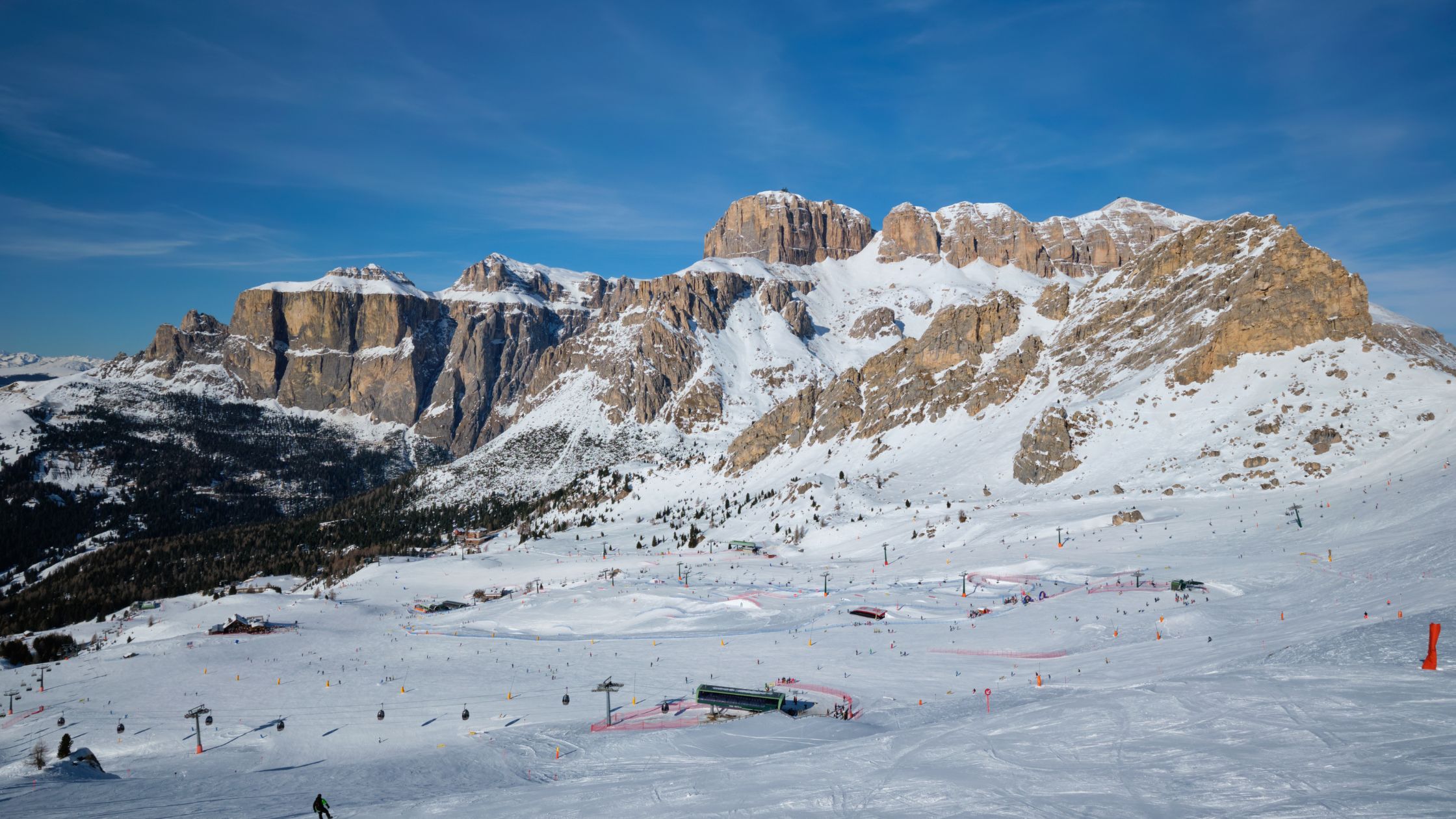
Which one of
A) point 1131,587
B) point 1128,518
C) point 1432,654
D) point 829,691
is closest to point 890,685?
point 829,691

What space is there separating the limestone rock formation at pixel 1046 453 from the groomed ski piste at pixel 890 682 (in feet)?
21.9

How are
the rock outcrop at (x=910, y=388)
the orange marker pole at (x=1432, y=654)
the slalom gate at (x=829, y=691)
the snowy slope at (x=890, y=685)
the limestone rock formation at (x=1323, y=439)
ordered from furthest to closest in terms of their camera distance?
1. the rock outcrop at (x=910, y=388)
2. the limestone rock formation at (x=1323, y=439)
3. the slalom gate at (x=829, y=691)
4. the orange marker pole at (x=1432, y=654)
5. the snowy slope at (x=890, y=685)

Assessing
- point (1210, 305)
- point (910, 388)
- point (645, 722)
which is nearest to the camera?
point (645, 722)

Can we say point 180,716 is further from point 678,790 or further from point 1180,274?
point 1180,274

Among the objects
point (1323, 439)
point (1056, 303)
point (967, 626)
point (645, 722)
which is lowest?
point (645, 722)

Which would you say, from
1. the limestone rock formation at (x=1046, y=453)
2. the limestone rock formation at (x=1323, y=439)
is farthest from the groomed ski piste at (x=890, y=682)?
the limestone rock formation at (x=1046, y=453)

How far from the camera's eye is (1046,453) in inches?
3637

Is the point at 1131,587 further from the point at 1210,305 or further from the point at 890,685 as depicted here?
the point at 1210,305

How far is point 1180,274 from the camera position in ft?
393

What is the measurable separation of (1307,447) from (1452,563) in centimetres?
4703

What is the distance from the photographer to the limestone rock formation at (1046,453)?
90.2 meters

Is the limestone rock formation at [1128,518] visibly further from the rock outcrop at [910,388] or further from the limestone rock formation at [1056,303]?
the limestone rock formation at [1056,303]

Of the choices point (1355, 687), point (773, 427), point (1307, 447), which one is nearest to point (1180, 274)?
point (1307, 447)

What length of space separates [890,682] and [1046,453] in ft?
223
